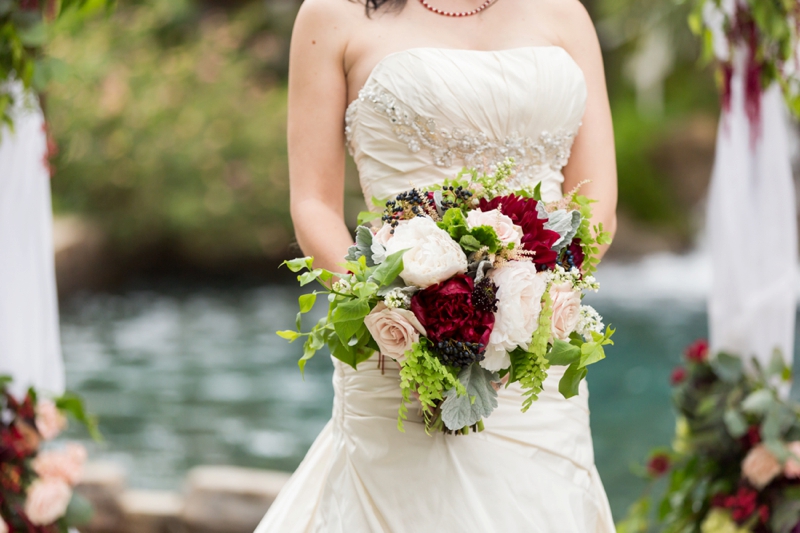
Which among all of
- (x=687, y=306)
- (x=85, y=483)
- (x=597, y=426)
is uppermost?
(x=85, y=483)

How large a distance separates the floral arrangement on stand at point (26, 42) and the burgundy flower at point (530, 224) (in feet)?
5.36

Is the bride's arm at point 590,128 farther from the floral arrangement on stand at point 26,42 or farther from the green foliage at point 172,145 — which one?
the green foliage at point 172,145

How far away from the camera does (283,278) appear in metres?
14.1

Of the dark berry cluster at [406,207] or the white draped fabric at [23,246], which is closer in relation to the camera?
the dark berry cluster at [406,207]

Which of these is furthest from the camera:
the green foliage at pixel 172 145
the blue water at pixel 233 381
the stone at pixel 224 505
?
the green foliage at pixel 172 145

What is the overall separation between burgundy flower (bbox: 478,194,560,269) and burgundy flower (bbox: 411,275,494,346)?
148 mm

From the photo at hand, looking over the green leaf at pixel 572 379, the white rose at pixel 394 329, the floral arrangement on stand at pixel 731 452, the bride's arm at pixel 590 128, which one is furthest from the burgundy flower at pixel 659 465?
the white rose at pixel 394 329

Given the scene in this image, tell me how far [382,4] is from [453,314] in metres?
1.02

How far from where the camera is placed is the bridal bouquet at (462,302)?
1.47 metres

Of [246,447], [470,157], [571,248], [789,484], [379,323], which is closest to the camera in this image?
[379,323]

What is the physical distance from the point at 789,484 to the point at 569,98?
1625 mm

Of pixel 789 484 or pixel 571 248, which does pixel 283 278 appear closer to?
pixel 789 484

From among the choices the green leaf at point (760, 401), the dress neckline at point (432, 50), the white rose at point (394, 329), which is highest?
the dress neckline at point (432, 50)

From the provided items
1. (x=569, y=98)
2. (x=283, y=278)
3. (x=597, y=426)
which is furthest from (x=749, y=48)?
(x=283, y=278)
